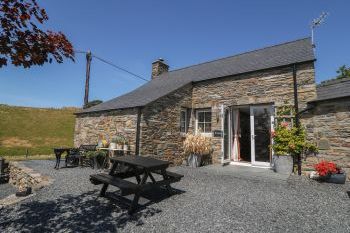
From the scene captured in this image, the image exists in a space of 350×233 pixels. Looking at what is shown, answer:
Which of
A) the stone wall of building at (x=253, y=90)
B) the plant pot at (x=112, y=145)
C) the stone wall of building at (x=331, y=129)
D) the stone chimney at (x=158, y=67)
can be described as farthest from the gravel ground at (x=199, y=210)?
the stone chimney at (x=158, y=67)

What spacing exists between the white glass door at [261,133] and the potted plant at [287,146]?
90cm

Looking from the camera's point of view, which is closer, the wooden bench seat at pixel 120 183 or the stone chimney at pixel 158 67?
the wooden bench seat at pixel 120 183

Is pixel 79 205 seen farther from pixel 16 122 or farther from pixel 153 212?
pixel 16 122

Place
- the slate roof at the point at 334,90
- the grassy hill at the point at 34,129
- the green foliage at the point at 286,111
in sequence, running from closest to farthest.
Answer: the slate roof at the point at 334,90
the green foliage at the point at 286,111
the grassy hill at the point at 34,129

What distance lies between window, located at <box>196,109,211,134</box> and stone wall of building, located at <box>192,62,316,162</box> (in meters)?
0.38

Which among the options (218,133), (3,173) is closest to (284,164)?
(218,133)

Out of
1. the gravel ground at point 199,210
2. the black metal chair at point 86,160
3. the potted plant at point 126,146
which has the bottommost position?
the gravel ground at point 199,210

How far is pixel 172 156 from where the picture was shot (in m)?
9.37

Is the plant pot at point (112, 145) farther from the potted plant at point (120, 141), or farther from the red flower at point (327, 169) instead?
the red flower at point (327, 169)

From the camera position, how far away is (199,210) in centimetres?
412

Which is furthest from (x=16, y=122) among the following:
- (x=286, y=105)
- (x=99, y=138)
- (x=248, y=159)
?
(x=286, y=105)

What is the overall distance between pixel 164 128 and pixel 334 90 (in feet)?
20.7

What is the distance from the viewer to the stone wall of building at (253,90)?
7699 millimetres

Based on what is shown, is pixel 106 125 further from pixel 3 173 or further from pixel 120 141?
pixel 3 173
